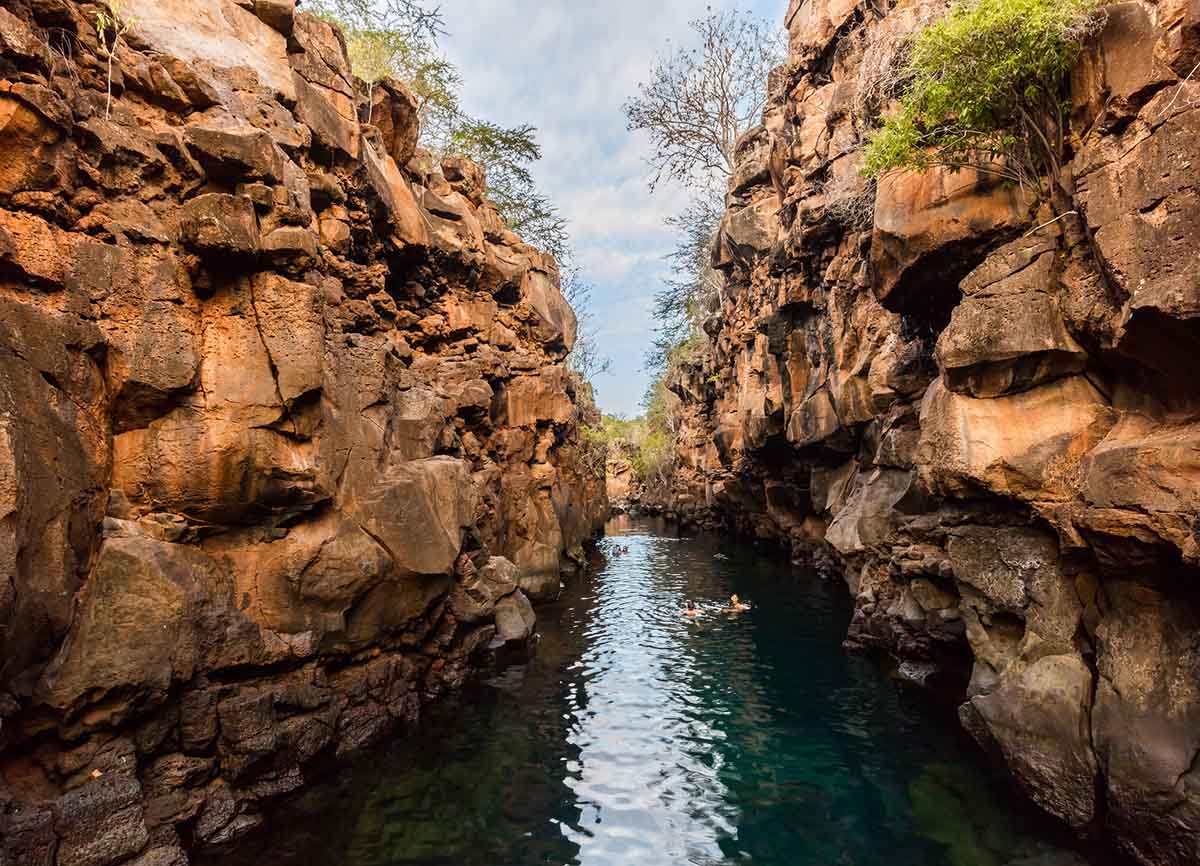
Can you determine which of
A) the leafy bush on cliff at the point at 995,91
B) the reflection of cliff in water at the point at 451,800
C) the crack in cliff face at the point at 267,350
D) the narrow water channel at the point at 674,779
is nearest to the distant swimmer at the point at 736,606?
the narrow water channel at the point at 674,779

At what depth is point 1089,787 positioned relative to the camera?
6.84m

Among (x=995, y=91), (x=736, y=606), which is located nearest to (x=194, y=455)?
(x=995, y=91)

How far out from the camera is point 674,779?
30.2 ft

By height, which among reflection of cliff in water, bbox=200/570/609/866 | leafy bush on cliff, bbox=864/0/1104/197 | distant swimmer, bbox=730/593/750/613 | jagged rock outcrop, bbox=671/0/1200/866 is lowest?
reflection of cliff in water, bbox=200/570/609/866

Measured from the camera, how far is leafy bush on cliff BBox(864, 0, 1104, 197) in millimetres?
7711

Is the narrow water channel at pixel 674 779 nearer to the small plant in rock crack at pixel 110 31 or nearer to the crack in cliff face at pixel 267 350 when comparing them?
the crack in cliff face at pixel 267 350

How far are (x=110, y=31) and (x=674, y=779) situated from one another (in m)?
13.2

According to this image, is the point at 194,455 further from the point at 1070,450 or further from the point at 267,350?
the point at 1070,450

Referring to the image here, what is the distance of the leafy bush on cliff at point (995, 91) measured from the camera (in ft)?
25.3

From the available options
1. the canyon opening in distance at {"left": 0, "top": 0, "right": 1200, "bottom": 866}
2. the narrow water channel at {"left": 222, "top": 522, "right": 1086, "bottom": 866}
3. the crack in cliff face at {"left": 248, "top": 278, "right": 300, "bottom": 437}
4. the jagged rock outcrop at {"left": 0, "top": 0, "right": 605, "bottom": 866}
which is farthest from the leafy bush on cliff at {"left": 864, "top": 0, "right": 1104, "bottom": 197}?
the crack in cliff face at {"left": 248, "top": 278, "right": 300, "bottom": 437}

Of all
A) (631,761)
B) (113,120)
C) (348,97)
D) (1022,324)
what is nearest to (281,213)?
(113,120)

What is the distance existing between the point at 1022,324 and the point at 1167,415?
1964 mm

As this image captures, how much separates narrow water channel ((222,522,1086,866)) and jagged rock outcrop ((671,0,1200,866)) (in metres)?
1.07

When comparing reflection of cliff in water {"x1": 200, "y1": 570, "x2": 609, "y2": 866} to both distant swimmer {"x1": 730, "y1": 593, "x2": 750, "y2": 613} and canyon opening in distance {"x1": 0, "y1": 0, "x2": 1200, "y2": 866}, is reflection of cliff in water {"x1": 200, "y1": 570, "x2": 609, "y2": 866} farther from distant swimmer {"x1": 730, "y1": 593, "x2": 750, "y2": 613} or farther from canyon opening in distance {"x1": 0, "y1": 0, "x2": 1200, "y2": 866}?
distant swimmer {"x1": 730, "y1": 593, "x2": 750, "y2": 613}
